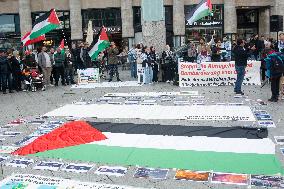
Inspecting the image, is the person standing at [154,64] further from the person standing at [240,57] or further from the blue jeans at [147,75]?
the person standing at [240,57]

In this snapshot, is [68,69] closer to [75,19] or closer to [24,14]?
[75,19]

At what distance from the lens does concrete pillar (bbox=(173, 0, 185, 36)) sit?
135ft

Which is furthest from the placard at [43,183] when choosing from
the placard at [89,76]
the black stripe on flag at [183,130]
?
the placard at [89,76]

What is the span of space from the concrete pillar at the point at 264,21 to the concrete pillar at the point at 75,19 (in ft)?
65.4

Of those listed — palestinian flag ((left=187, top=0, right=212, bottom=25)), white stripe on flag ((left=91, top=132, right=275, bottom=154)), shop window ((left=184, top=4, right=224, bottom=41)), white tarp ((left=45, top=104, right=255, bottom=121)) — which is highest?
shop window ((left=184, top=4, right=224, bottom=41))

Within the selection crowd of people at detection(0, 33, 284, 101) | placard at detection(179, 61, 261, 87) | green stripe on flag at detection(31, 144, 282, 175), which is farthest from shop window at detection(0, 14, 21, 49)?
green stripe on flag at detection(31, 144, 282, 175)

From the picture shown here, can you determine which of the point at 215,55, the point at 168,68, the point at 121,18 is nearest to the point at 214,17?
the point at 121,18

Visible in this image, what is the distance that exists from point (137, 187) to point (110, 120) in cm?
515

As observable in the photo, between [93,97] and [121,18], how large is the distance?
88.8 ft

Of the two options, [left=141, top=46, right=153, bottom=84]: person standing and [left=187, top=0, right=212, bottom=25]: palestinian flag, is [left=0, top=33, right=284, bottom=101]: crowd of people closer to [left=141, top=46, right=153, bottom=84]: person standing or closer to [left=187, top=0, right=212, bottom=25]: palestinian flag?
[left=141, top=46, right=153, bottom=84]: person standing

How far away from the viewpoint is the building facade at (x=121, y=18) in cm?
4134

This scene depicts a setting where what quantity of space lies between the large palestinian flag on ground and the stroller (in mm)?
9537

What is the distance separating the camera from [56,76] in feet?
69.6

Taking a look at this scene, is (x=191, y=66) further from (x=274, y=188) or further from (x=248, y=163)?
(x=274, y=188)
